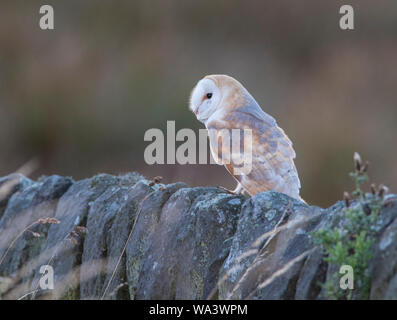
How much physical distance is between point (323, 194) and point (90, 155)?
11.8ft

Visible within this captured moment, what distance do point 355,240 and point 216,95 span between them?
226cm

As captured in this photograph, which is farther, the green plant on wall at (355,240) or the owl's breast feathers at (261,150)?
the owl's breast feathers at (261,150)

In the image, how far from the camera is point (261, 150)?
14.0 ft

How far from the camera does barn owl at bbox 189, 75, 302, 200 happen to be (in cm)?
419

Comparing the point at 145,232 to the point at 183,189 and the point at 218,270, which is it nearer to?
the point at 183,189

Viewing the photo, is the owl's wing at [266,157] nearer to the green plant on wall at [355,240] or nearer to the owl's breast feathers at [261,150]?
the owl's breast feathers at [261,150]

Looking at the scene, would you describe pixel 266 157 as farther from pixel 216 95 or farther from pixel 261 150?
pixel 216 95

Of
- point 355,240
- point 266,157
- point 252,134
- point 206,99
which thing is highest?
point 206,99

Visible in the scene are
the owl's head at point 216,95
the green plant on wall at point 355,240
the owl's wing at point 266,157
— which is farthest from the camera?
the owl's head at point 216,95

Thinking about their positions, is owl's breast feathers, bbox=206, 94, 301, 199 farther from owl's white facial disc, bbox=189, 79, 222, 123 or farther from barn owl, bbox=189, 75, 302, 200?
owl's white facial disc, bbox=189, 79, 222, 123

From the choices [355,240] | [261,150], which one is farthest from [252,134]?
[355,240]

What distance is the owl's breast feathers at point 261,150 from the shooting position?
418 cm

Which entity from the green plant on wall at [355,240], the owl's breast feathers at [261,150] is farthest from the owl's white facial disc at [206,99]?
the green plant on wall at [355,240]
